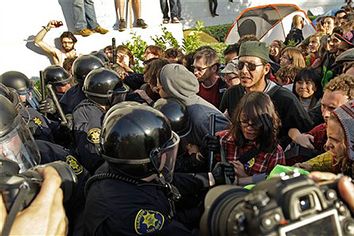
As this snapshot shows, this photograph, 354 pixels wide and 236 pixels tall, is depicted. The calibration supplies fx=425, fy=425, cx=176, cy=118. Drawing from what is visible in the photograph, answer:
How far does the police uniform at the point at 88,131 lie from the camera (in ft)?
11.8

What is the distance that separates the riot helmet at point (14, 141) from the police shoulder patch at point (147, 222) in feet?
2.53

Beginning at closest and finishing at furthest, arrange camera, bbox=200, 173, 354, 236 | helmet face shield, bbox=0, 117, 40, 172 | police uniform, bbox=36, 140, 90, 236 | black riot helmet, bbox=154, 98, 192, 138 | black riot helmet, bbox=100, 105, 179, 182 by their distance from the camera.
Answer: camera, bbox=200, 173, 354, 236 < black riot helmet, bbox=100, 105, 179, 182 < helmet face shield, bbox=0, 117, 40, 172 < police uniform, bbox=36, 140, 90, 236 < black riot helmet, bbox=154, 98, 192, 138

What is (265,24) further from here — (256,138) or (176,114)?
(256,138)

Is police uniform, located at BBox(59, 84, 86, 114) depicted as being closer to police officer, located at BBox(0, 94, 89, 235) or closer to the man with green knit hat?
the man with green knit hat

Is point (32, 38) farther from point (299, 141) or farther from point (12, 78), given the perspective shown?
point (299, 141)

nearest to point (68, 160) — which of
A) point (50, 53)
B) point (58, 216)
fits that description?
point (58, 216)

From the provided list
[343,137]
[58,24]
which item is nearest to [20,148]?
[343,137]

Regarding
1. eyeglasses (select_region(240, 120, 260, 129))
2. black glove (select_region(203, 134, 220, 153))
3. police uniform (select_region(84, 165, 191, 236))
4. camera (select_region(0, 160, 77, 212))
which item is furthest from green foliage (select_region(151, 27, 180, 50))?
camera (select_region(0, 160, 77, 212))

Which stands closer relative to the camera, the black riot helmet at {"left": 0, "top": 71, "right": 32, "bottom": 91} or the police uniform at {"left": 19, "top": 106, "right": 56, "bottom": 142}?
the police uniform at {"left": 19, "top": 106, "right": 56, "bottom": 142}

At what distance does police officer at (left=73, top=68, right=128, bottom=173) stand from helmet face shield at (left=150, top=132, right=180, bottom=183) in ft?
3.77

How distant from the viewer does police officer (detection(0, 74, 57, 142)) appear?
12.3 ft

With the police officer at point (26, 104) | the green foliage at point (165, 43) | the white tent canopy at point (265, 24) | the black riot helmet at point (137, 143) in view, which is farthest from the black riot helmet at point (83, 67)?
the white tent canopy at point (265, 24)

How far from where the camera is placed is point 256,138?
3.13 m

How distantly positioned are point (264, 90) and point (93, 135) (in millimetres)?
1582
